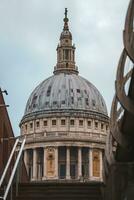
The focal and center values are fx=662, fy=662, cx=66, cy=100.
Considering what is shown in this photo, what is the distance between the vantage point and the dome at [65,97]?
96.7m

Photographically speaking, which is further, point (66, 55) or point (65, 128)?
point (66, 55)

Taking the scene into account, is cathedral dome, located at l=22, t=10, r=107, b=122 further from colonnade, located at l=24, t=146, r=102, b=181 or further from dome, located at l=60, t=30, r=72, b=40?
colonnade, located at l=24, t=146, r=102, b=181

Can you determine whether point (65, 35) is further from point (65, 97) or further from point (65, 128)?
point (65, 128)

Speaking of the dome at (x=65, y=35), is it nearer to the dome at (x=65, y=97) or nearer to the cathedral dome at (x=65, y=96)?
the cathedral dome at (x=65, y=96)

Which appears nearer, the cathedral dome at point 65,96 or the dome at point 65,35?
the cathedral dome at point 65,96

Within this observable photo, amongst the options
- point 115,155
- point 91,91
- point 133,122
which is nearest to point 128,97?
point 133,122

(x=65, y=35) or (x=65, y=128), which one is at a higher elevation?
(x=65, y=35)

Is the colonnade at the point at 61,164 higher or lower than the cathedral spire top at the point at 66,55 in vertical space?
lower

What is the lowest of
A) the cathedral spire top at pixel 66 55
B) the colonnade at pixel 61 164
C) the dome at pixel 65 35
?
the colonnade at pixel 61 164

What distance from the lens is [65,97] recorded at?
9831cm

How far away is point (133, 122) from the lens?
14547 mm

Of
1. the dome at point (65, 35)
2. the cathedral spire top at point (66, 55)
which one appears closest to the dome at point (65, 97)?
the cathedral spire top at point (66, 55)

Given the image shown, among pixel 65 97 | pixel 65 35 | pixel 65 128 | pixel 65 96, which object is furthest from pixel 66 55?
pixel 65 128

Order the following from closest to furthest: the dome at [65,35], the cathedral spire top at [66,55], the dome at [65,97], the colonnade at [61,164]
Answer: the colonnade at [61,164]
the dome at [65,97]
the cathedral spire top at [66,55]
the dome at [65,35]
